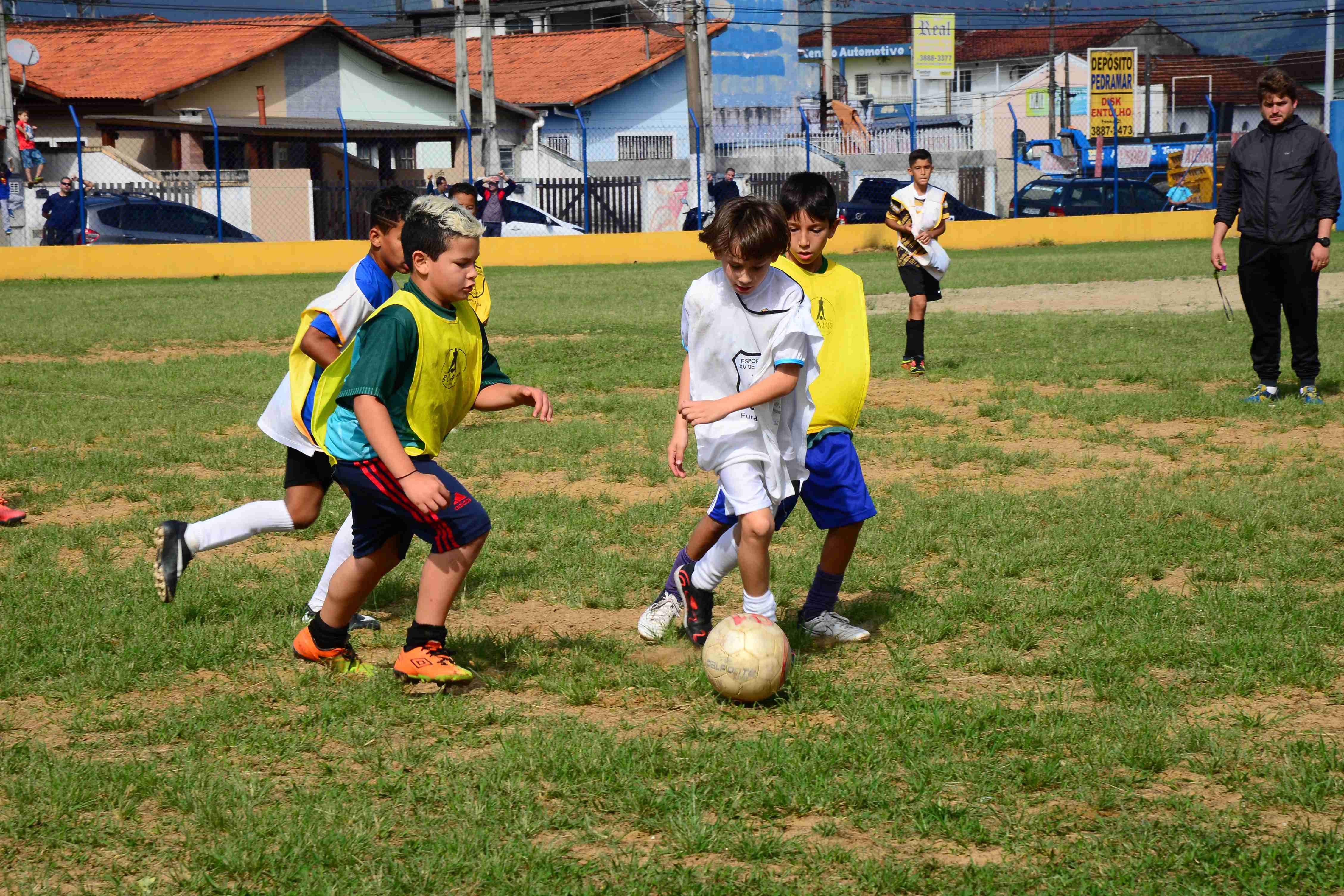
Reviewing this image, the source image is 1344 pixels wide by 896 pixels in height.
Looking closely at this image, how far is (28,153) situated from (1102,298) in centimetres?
2043

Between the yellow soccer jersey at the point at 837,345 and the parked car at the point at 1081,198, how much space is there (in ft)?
88.8

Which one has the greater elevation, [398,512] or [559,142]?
[559,142]


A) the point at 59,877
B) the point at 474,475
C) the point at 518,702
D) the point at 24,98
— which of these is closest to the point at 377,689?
the point at 518,702

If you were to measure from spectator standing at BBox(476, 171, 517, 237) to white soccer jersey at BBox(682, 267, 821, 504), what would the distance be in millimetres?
22172

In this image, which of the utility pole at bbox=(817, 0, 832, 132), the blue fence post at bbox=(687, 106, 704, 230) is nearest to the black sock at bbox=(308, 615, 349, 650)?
the blue fence post at bbox=(687, 106, 704, 230)

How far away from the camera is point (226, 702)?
4.14 meters

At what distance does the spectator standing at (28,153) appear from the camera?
26125 mm

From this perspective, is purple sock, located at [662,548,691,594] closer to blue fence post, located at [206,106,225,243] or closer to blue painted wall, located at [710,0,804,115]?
blue fence post, located at [206,106,225,243]

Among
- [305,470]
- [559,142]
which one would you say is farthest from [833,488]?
[559,142]

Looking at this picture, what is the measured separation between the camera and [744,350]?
419cm

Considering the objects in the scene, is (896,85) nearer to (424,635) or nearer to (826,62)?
(826,62)

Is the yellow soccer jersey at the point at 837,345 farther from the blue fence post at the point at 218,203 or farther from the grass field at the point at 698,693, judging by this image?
the blue fence post at the point at 218,203

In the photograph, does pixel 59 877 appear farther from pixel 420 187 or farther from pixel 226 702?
pixel 420 187

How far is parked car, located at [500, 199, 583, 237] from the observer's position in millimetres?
28641
